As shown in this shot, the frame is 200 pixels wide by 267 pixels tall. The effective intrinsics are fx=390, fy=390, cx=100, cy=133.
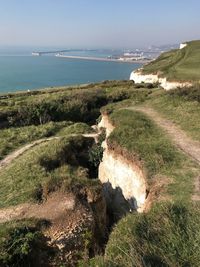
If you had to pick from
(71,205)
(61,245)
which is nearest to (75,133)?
(71,205)

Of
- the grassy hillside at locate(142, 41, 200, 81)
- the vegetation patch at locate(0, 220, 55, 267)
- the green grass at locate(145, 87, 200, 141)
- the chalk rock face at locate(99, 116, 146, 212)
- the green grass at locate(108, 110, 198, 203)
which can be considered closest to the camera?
the vegetation patch at locate(0, 220, 55, 267)

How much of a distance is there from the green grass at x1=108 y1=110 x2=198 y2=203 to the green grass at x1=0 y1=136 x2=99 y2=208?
7.80 feet

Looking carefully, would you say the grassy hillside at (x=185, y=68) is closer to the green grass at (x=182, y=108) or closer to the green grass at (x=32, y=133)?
the green grass at (x=182, y=108)

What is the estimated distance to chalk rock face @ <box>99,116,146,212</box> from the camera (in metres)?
17.1

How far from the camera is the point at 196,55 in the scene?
62438mm

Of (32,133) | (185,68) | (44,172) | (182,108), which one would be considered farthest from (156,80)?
(44,172)

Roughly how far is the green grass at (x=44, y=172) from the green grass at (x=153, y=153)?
2378 mm

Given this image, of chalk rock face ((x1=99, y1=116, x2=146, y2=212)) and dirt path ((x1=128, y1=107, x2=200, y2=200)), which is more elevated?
dirt path ((x1=128, y1=107, x2=200, y2=200))

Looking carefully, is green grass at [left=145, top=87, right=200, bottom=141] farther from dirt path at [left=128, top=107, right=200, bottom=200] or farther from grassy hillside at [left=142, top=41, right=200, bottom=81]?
grassy hillside at [left=142, top=41, right=200, bottom=81]

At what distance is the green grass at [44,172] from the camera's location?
1653cm

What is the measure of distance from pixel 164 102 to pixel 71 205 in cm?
1727

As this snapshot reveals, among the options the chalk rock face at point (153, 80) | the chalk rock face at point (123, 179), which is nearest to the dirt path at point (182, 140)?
the chalk rock face at point (123, 179)

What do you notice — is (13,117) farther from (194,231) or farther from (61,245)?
(194,231)

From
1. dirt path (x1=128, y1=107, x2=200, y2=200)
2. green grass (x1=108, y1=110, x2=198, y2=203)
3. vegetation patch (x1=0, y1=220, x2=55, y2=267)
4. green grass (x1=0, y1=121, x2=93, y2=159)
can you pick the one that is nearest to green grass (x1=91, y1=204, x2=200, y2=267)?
green grass (x1=108, y1=110, x2=198, y2=203)
